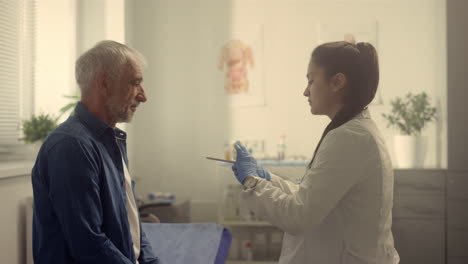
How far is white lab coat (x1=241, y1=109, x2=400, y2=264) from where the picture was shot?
4.04 feet

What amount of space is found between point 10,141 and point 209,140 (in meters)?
1.85

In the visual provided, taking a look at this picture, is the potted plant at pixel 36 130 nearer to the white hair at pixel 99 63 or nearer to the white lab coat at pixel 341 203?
the white hair at pixel 99 63

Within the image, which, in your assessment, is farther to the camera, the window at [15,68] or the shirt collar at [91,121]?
the window at [15,68]

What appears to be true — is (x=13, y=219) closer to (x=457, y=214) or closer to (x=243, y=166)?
(x=243, y=166)

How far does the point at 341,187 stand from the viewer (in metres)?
1.23

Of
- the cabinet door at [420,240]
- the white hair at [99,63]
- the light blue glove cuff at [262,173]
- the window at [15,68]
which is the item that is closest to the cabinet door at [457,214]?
the cabinet door at [420,240]

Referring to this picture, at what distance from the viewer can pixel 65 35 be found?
3.35 meters

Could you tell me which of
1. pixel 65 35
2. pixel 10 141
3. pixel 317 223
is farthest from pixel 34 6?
pixel 317 223

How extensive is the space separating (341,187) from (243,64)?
2971 mm

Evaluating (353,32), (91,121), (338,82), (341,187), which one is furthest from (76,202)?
(353,32)

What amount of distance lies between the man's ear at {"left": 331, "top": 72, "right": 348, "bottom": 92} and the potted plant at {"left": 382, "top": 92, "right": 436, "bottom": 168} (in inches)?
94.7

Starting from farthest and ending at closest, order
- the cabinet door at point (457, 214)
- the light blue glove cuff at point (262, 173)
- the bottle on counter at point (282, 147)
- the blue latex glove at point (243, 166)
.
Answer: the bottle on counter at point (282, 147), the cabinet door at point (457, 214), the light blue glove cuff at point (262, 173), the blue latex glove at point (243, 166)

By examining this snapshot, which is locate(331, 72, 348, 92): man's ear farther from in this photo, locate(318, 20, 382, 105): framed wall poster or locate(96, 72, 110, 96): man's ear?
locate(318, 20, 382, 105): framed wall poster

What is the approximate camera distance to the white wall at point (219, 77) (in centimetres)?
388
